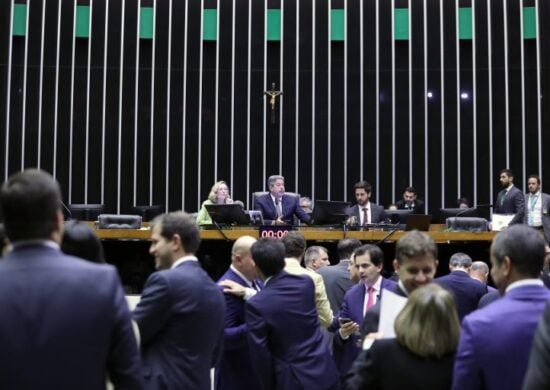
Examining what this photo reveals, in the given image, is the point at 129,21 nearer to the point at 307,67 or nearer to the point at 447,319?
the point at 307,67

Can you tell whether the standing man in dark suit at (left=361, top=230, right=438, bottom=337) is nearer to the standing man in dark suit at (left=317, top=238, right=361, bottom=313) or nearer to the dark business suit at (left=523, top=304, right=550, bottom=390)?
the dark business suit at (left=523, top=304, right=550, bottom=390)

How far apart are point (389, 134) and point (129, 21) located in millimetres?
4830

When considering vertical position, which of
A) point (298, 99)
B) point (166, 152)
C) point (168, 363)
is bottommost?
point (168, 363)

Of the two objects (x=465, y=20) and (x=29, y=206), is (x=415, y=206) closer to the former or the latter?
(x=465, y=20)

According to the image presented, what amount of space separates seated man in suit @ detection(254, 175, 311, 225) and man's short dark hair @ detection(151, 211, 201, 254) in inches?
223

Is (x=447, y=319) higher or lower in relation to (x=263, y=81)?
lower

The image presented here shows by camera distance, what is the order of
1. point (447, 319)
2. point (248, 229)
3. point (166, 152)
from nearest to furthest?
point (447, 319)
point (248, 229)
point (166, 152)

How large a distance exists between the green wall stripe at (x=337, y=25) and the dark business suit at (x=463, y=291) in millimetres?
8786

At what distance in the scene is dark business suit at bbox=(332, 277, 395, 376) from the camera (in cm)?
410

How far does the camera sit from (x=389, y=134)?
13.1 metres

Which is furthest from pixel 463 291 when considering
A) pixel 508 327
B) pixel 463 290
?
pixel 508 327

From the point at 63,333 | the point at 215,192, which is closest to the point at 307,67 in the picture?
the point at 215,192

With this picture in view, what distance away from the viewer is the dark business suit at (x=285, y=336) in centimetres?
362

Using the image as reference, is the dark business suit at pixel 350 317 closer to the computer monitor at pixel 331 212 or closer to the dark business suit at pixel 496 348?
the dark business suit at pixel 496 348
